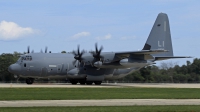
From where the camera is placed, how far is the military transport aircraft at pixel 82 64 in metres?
52.6

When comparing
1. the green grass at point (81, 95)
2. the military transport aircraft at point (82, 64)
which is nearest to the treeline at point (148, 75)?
the military transport aircraft at point (82, 64)

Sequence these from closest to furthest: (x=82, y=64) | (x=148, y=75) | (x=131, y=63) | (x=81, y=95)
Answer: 1. (x=81, y=95)
2. (x=131, y=63)
3. (x=82, y=64)
4. (x=148, y=75)

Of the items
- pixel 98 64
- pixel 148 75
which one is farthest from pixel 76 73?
pixel 148 75

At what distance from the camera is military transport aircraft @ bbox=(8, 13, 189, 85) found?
5256cm

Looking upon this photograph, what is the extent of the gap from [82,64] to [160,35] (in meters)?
12.7

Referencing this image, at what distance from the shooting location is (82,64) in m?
55.2

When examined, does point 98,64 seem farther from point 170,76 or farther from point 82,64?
point 170,76

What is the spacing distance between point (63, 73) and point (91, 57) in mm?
4357

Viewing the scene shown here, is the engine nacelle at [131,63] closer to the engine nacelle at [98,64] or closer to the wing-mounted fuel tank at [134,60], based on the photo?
the wing-mounted fuel tank at [134,60]

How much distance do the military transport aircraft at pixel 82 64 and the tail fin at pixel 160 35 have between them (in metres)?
1.98

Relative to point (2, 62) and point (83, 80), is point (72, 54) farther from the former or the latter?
point (2, 62)

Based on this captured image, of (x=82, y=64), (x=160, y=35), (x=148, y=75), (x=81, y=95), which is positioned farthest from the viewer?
(x=148, y=75)

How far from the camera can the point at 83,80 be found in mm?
56719

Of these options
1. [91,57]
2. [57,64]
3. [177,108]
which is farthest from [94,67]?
[177,108]
